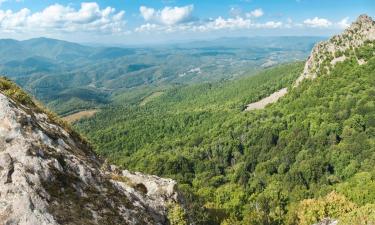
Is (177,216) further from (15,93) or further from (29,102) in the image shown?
(15,93)

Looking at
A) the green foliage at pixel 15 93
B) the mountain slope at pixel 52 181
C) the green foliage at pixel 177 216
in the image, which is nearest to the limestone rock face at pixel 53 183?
the mountain slope at pixel 52 181

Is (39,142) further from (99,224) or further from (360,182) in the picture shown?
(360,182)

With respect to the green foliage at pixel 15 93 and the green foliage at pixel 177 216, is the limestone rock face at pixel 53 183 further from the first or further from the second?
the green foliage at pixel 15 93

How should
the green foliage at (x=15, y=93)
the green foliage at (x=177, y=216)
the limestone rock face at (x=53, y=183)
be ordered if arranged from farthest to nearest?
the green foliage at (x=177, y=216)
the green foliage at (x=15, y=93)
the limestone rock face at (x=53, y=183)

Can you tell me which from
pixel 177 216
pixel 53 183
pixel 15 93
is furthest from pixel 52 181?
pixel 177 216

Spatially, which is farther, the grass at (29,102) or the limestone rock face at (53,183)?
the grass at (29,102)

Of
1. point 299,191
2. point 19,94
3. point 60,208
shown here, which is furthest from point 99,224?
point 299,191

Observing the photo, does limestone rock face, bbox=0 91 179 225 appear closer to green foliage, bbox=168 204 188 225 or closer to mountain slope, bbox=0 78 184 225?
mountain slope, bbox=0 78 184 225

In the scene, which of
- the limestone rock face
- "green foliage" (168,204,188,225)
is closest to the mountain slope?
the limestone rock face
